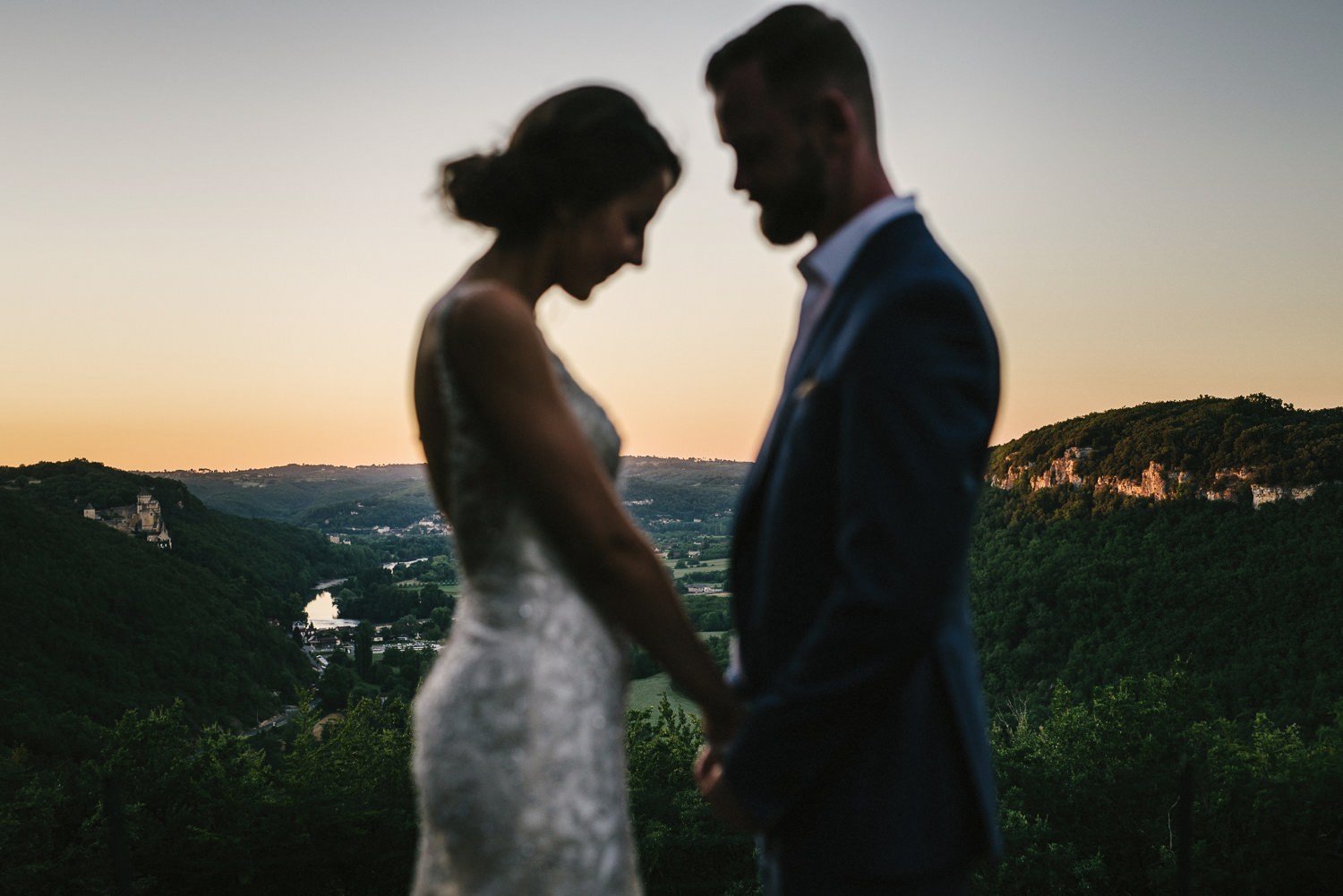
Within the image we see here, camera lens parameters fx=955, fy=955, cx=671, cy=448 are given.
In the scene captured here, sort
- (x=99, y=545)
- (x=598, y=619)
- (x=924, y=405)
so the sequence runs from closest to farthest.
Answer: (x=924, y=405)
(x=598, y=619)
(x=99, y=545)

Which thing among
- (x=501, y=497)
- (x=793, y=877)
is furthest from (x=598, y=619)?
(x=793, y=877)

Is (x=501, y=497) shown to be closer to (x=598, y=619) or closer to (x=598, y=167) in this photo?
(x=598, y=619)

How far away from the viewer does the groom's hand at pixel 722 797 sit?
155 cm

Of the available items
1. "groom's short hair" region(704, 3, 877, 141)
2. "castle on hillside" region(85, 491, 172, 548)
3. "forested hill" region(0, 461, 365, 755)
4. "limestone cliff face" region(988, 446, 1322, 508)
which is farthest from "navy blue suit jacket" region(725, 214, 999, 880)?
"castle on hillside" region(85, 491, 172, 548)

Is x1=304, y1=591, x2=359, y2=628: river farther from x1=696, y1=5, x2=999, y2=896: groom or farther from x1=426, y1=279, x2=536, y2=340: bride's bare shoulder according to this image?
x1=696, y1=5, x2=999, y2=896: groom

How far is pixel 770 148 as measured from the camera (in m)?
1.67

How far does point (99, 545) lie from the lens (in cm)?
6288

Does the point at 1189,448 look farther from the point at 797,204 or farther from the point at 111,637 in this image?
the point at 797,204

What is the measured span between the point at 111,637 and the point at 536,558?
64.0 metres

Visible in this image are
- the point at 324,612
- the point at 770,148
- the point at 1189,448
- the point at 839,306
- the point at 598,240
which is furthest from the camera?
the point at 324,612

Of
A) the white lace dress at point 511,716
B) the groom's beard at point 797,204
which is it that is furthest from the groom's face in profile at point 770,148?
the white lace dress at point 511,716

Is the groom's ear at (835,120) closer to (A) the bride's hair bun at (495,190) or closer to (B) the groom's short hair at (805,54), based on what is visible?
(B) the groom's short hair at (805,54)

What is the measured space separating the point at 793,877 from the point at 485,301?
1108mm

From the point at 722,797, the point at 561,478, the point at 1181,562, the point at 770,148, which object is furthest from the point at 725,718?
the point at 1181,562
